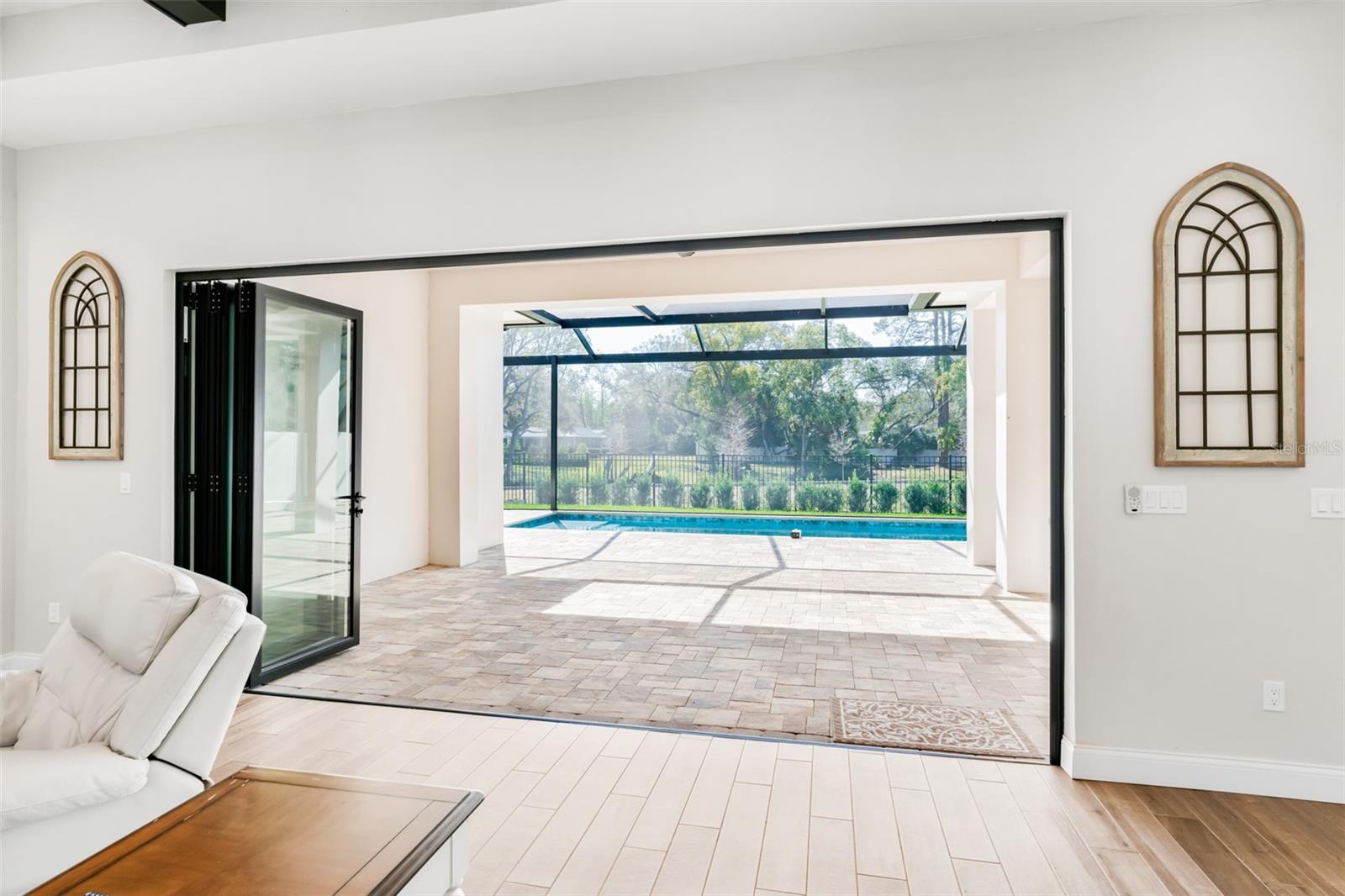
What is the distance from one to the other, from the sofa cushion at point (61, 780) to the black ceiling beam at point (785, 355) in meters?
8.51

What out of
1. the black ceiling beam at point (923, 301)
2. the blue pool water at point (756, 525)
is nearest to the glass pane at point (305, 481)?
the black ceiling beam at point (923, 301)

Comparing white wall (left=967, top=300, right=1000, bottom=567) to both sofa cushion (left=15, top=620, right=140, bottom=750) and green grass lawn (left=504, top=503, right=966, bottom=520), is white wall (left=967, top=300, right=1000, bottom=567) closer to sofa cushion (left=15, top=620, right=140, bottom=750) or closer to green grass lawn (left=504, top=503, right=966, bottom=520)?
green grass lawn (left=504, top=503, right=966, bottom=520)

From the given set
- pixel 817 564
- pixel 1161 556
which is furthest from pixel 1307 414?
pixel 817 564

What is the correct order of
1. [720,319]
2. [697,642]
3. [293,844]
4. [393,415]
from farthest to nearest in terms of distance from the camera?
[720,319]
[393,415]
[697,642]
[293,844]

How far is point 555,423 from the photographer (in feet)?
38.2

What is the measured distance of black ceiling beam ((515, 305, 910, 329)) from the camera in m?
9.02

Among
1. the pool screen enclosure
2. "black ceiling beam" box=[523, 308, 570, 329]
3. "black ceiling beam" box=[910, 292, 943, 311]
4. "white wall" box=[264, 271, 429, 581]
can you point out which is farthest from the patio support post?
"black ceiling beam" box=[910, 292, 943, 311]

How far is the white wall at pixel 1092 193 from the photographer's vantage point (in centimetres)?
260

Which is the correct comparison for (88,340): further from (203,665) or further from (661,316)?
(661,316)

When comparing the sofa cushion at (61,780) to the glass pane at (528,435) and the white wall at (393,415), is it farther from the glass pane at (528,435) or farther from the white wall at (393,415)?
the glass pane at (528,435)

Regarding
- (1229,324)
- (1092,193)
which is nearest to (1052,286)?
(1092,193)

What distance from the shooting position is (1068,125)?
2750mm

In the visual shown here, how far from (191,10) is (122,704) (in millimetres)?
2538

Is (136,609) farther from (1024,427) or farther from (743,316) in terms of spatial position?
(743,316)
